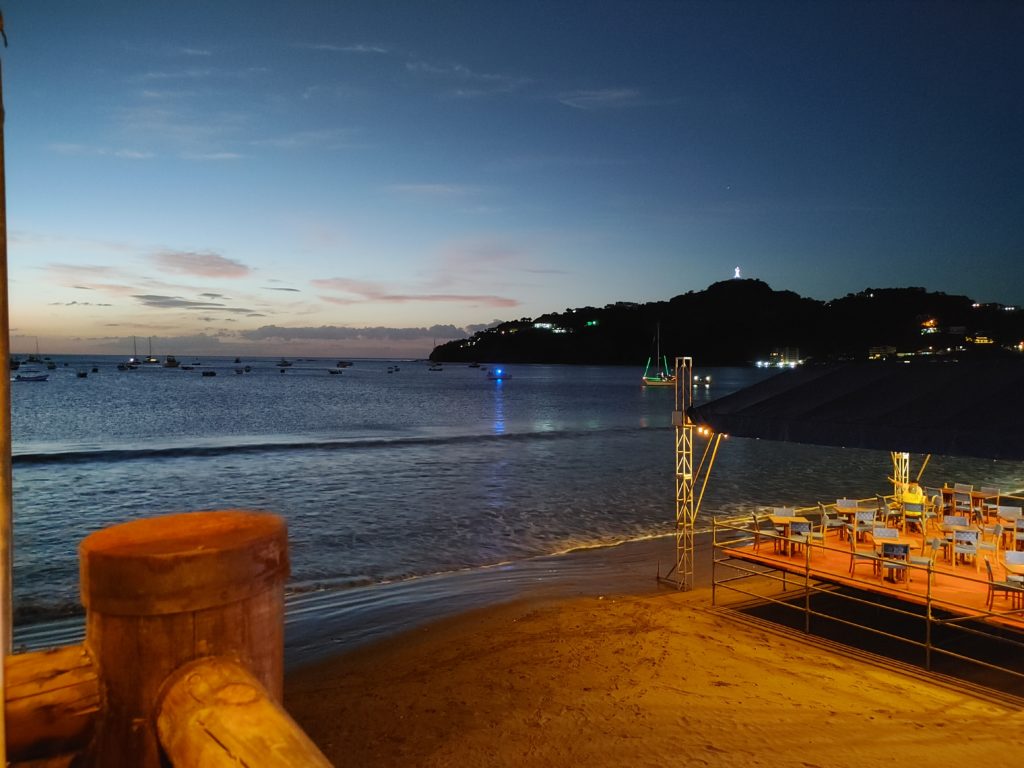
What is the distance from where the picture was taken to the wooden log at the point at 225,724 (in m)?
1.15

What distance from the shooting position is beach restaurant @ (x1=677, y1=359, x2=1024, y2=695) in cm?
826

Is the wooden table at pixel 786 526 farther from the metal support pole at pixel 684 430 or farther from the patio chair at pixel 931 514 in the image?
the patio chair at pixel 931 514

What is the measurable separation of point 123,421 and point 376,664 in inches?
2141

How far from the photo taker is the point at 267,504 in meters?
23.6

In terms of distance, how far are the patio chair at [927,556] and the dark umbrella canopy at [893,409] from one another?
5.55 feet

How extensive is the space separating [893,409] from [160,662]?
9.58 meters

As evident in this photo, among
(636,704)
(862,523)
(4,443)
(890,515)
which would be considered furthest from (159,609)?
(890,515)

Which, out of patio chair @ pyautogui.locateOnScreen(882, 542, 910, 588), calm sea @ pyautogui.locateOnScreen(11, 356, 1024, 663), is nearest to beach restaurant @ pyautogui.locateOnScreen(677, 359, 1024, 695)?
patio chair @ pyautogui.locateOnScreen(882, 542, 910, 588)

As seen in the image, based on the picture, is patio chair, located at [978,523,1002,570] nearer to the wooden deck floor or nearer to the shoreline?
the wooden deck floor

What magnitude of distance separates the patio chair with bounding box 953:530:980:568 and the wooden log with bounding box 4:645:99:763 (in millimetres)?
11772

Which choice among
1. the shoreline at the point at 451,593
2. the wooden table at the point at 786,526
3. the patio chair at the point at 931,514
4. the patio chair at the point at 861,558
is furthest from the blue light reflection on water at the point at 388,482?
the patio chair at the point at 861,558

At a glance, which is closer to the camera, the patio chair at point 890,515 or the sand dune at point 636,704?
the sand dune at point 636,704

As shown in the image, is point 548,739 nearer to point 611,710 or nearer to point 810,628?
point 611,710

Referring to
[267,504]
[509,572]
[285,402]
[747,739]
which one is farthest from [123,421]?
[747,739]
